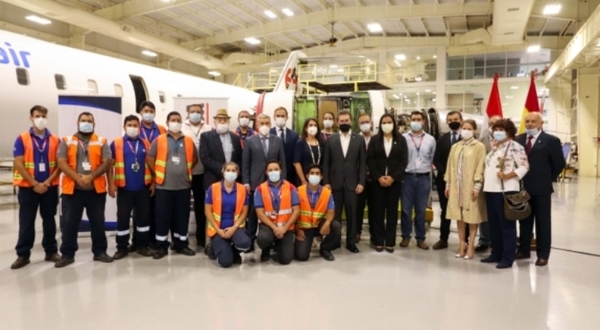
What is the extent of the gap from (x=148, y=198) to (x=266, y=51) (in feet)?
72.3

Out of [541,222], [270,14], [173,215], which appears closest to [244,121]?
[173,215]

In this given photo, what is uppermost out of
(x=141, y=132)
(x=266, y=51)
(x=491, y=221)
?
(x=266, y=51)

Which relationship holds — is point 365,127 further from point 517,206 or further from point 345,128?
point 517,206

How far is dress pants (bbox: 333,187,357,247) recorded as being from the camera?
5.53 metres

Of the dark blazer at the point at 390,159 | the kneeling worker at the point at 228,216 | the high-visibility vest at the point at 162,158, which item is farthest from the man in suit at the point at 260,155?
the dark blazer at the point at 390,159

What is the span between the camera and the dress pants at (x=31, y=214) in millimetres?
4715

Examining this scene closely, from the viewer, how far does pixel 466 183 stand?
522 cm

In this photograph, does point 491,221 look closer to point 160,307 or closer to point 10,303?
point 160,307

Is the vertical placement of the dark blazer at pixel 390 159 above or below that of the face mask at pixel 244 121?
below

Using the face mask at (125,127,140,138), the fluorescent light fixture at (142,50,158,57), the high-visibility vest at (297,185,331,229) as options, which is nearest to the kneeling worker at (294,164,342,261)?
the high-visibility vest at (297,185,331,229)

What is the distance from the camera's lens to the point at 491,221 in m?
5.09

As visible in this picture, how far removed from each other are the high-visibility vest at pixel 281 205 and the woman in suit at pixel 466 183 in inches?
81.9

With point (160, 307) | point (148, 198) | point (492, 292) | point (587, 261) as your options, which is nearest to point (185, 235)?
point (148, 198)

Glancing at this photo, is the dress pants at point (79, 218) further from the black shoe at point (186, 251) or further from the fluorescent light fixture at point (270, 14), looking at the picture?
the fluorescent light fixture at point (270, 14)
